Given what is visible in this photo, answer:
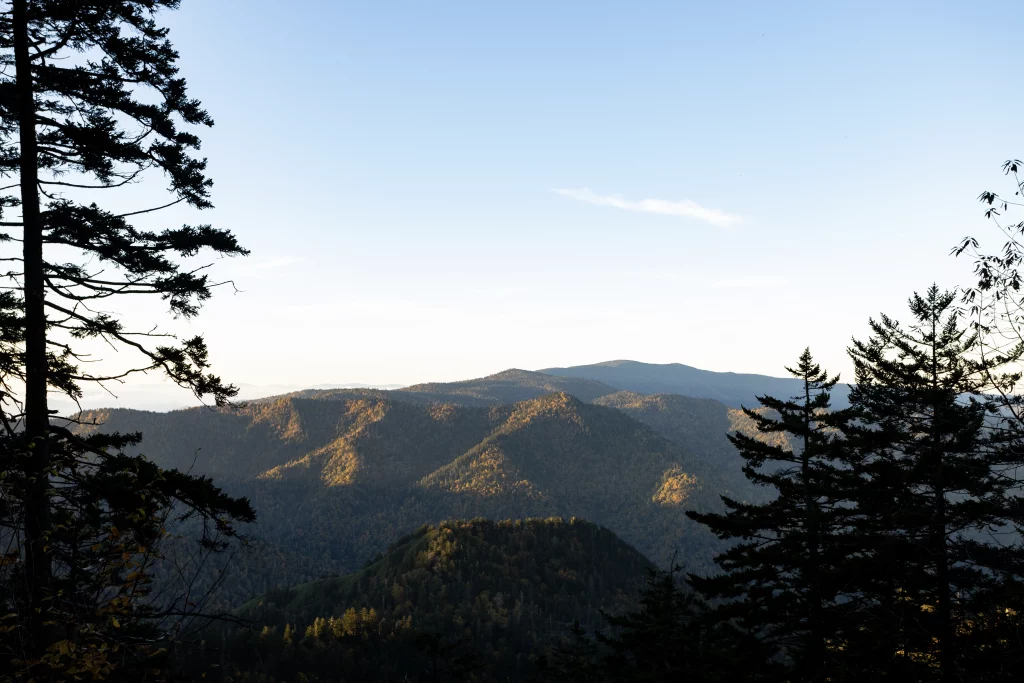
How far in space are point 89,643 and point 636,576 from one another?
202m

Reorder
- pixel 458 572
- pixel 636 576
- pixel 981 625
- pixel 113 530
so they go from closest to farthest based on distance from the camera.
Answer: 1. pixel 113 530
2. pixel 981 625
3. pixel 458 572
4. pixel 636 576

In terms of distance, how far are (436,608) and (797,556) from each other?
147554 millimetres

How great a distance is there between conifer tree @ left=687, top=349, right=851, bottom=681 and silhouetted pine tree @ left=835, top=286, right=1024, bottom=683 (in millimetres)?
791

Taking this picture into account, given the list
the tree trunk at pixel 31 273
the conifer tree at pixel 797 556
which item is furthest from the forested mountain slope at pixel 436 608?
the tree trunk at pixel 31 273

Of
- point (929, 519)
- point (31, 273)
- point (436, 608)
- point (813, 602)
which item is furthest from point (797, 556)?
point (436, 608)

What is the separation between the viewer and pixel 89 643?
299 inches

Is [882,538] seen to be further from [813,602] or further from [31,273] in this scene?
[31,273]

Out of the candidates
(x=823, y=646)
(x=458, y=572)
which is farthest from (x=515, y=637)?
(x=823, y=646)

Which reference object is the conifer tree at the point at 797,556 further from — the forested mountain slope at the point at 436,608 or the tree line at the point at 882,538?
the forested mountain slope at the point at 436,608

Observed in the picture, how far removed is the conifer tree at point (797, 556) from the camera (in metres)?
19.1

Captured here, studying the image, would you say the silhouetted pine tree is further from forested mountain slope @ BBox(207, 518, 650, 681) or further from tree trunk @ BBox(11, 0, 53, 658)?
forested mountain slope @ BBox(207, 518, 650, 681)

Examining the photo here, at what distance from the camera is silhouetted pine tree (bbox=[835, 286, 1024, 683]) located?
51.3ft

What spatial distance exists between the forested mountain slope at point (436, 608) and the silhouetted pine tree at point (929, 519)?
89798mm

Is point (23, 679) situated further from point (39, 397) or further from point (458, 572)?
point (458, 572)
